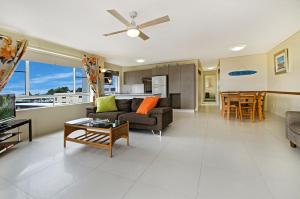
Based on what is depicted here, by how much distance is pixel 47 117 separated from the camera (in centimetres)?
367

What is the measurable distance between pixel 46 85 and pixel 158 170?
385cm

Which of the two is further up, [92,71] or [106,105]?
[92,71]

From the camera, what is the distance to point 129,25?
2395 mm

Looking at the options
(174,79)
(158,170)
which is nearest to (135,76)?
(174,79)

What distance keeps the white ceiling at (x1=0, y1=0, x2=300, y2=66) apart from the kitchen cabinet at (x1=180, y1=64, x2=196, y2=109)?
2342mm


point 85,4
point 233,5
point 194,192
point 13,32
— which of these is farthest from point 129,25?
point 13,32

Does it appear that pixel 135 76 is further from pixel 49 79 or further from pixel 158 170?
pixel 158 170

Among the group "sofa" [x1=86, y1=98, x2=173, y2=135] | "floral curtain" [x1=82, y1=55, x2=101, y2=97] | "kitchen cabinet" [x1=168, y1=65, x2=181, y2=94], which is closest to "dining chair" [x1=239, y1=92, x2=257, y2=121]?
"sofa" [x1=86, y1=98, x2=173, y2=135]

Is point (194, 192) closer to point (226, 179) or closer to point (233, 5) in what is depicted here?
point (226, 179)

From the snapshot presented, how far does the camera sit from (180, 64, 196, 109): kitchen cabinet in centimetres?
646

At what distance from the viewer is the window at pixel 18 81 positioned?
3187 mm

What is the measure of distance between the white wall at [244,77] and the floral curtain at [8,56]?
277 inches

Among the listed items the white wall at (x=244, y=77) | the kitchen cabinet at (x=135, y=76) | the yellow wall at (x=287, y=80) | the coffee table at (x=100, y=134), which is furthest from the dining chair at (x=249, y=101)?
the kitchen cabinet at (x=135, y=76)

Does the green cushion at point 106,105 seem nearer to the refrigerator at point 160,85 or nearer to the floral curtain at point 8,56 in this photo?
the floral curtain at point 8,56
